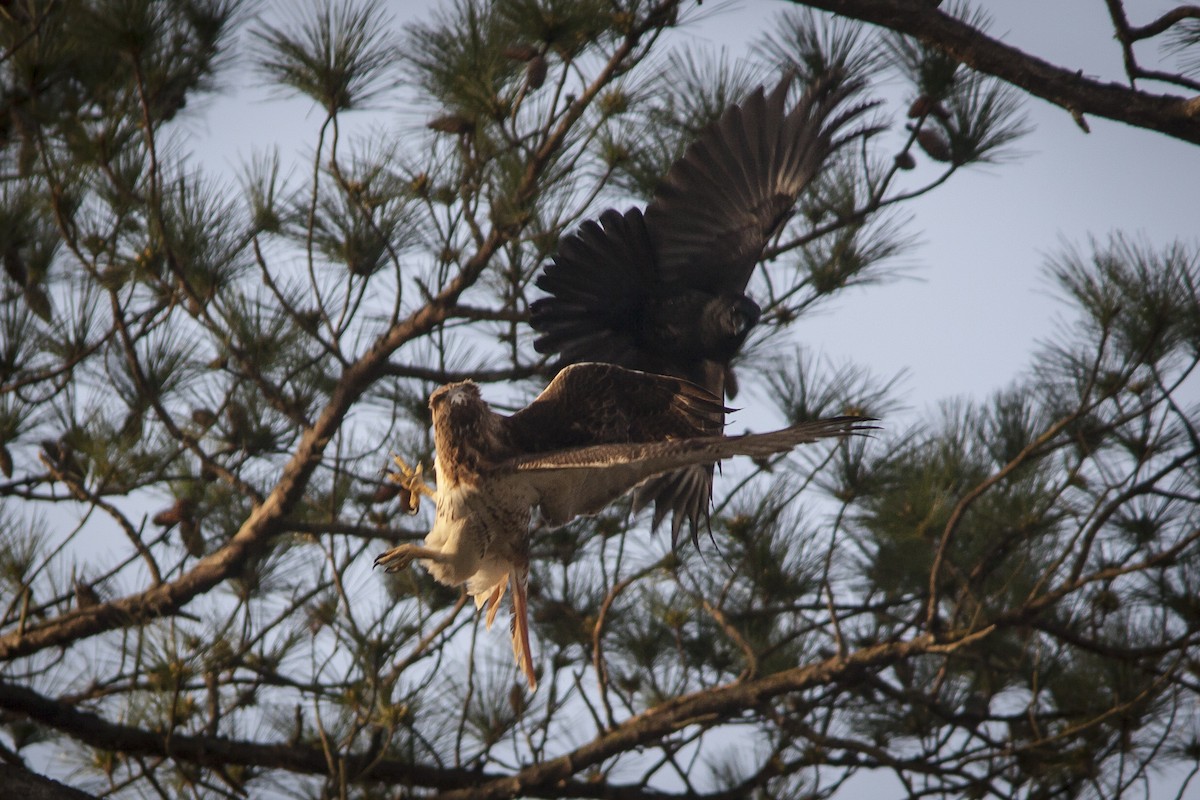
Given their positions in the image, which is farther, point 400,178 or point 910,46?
point 910,46

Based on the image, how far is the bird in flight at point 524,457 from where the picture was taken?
7.68 feet

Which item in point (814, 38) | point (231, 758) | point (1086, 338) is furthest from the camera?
point (1086, 338)

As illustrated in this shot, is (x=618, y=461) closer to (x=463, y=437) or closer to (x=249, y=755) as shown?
(x=463, y=437)

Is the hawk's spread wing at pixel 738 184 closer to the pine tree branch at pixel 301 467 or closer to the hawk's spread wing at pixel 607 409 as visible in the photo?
the pine tree branch at pixel 301 467

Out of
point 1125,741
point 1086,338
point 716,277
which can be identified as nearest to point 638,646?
point 716,277

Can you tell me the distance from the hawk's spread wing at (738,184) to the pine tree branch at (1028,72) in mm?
412

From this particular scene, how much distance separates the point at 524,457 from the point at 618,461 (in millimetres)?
312

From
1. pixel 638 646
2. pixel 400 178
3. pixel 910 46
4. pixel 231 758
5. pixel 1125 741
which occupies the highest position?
pixel 910 46

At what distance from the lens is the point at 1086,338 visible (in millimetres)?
3420

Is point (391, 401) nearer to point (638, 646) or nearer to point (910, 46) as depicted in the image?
point (638, 646)

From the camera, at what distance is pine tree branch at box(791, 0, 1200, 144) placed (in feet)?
7.96

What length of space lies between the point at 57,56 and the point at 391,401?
1.11 m

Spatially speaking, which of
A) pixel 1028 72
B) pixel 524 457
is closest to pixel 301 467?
pixel 524 457

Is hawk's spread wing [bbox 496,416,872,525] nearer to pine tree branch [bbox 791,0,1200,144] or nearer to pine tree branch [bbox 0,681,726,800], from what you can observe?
pine tree branch [bbox 0,681,726,800]
